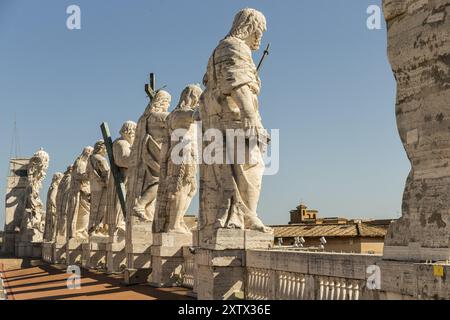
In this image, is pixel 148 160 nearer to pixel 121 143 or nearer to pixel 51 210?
pixel 121 143

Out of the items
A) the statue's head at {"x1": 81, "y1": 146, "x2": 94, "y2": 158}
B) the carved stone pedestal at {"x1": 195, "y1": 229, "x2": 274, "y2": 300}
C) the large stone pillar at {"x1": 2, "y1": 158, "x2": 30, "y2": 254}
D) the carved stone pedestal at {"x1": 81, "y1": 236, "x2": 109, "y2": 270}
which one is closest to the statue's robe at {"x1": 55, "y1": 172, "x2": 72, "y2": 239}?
the statue's head at {"x1": 81, "y1": 146, "x2": 94, "y2": 158}

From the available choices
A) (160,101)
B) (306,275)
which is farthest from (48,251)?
(306,275)

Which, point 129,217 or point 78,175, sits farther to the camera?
point 78,175

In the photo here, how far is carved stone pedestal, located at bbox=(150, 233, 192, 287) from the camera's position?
45.5 ft

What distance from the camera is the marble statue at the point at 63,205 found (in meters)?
28.1

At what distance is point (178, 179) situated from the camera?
14.2 metres

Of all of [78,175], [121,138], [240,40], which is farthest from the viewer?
[78,175]

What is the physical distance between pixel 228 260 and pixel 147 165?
26.6 ft

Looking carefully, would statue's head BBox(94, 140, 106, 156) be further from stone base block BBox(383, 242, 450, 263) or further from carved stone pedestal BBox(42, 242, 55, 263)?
stone base block BBox(383, 242, 450, 263)

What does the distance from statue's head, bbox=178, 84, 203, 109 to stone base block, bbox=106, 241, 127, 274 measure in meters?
6.34
